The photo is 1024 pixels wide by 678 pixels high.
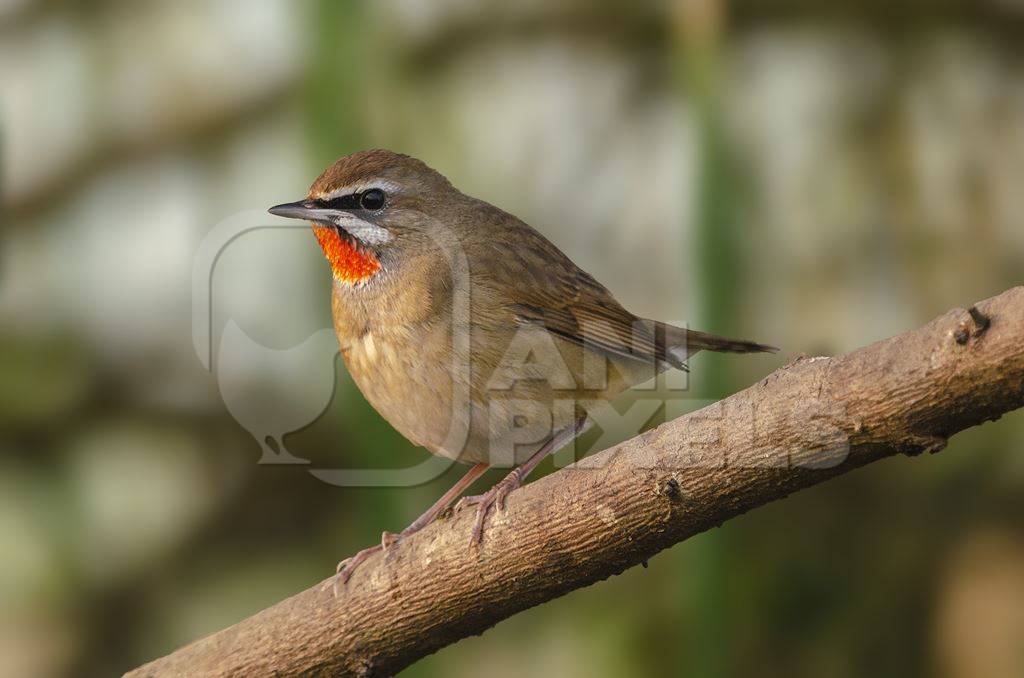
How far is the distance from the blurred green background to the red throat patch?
211 centimetres

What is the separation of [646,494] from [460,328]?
88 cm

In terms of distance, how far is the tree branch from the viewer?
219cm

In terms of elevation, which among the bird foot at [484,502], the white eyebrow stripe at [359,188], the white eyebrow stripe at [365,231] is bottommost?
the bird foot at [484,502]

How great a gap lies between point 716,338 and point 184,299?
137 inches

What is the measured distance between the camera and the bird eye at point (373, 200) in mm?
3428

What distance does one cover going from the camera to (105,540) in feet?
19.6

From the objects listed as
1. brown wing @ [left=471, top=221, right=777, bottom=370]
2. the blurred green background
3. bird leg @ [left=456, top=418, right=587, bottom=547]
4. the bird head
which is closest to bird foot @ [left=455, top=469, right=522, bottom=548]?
bird leg @ [left=456, top=418, right=587, bottom=547]

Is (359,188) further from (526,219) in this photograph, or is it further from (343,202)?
(526,219)

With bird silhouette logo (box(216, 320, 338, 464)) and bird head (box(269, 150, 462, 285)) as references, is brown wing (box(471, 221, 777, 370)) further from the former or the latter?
bird silhouette logo (box(216, 320, 338, 464))

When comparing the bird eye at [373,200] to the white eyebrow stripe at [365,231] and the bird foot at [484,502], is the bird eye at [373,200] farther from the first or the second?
the bird foot at [484,502]

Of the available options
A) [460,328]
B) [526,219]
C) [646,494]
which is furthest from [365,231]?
[526,219]

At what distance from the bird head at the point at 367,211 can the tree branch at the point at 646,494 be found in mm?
852
